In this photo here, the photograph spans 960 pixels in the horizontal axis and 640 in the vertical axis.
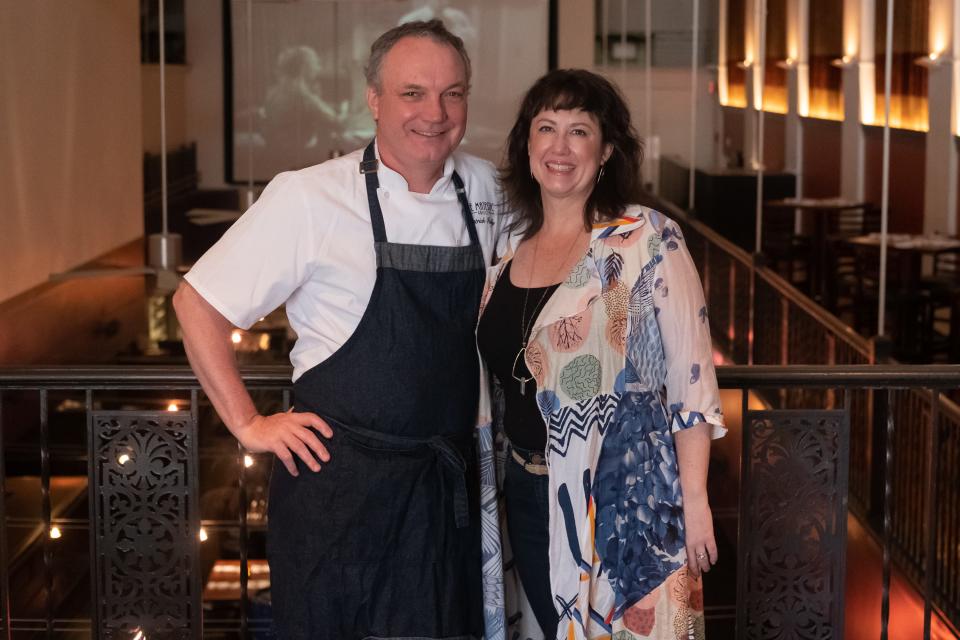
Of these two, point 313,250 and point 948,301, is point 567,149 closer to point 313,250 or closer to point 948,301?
point 313,250

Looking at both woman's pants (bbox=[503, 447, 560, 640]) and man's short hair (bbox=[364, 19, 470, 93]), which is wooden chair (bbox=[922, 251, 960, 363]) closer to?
woman's pants (bbox=[503, 447, 560, 640])

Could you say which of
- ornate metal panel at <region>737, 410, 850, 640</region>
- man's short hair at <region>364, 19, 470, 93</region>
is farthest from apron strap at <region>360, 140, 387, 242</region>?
ornate metal panel at <region>737, 410, 850, 640</region>

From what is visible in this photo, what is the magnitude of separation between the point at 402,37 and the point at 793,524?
136 cm

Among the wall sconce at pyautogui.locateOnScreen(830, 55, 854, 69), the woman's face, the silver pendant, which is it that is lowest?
the silver pendant

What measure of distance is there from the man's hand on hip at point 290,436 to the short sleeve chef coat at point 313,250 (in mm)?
100

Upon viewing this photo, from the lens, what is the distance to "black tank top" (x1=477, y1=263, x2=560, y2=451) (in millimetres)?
2207

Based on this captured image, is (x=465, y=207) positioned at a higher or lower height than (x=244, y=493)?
higher

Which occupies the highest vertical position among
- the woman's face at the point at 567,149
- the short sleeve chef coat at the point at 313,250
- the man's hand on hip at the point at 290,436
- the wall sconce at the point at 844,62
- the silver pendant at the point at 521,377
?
the wall sconce at the point at 844,62

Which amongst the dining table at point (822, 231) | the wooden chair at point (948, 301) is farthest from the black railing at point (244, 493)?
the dining table at point (822, 231)

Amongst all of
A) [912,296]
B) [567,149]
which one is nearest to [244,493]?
[567,149]

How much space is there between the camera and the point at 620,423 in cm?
217

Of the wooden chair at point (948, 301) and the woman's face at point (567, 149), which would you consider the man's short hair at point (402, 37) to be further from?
the wooden chair at point (948, 301)

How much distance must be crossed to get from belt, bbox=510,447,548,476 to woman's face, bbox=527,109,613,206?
19.0 inches

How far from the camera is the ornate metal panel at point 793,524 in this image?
272cm
